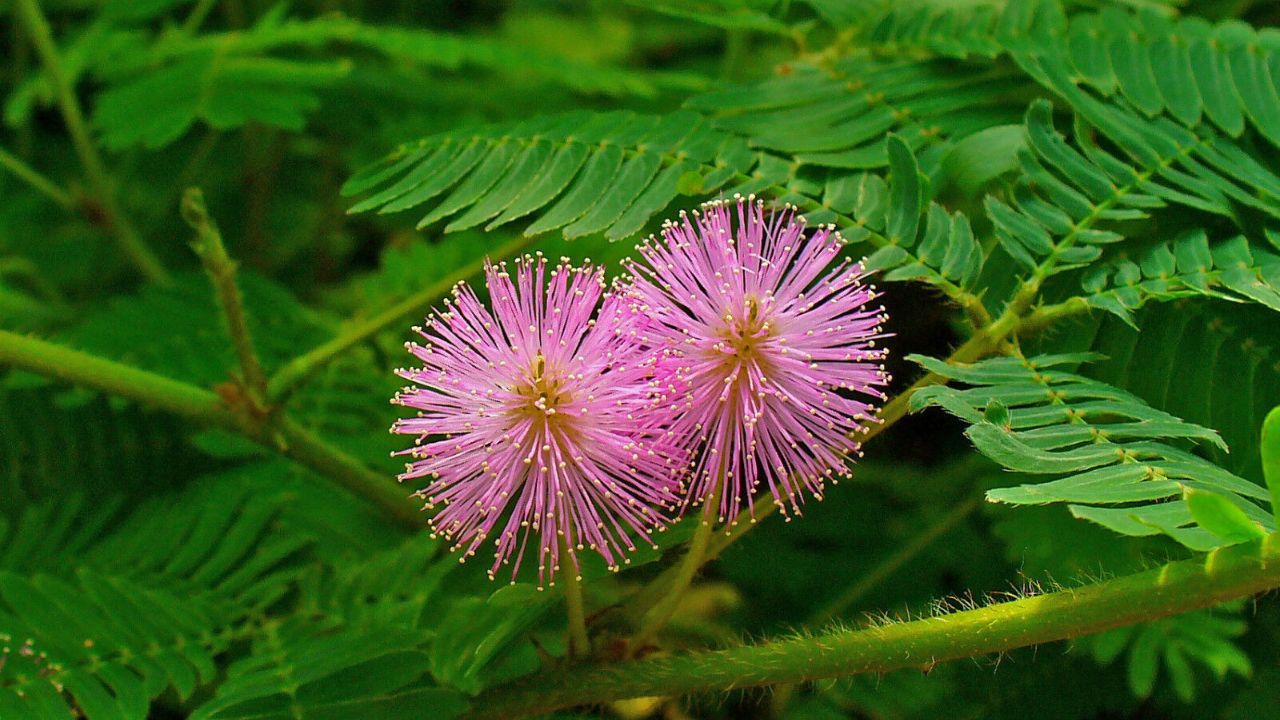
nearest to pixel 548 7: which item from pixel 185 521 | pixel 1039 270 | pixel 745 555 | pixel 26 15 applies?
pixel 26 15

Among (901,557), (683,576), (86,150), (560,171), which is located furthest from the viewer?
(86,150)

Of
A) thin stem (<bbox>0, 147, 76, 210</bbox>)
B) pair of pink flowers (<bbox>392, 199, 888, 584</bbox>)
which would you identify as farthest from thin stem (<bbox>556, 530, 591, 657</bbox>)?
thin stem (<bbox>0, 147, 76, 210</bbox>)

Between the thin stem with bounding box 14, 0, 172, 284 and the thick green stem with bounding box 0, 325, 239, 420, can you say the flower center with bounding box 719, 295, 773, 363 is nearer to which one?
the thick green stem with bounding box 0, 325, 239, 420

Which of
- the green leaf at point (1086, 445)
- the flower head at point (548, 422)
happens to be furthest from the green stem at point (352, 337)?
the green leaf at point (1086, 445)

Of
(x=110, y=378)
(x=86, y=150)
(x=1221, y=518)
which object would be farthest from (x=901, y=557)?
(x=86, y=150)

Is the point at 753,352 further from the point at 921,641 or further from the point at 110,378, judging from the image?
the point at 110,378

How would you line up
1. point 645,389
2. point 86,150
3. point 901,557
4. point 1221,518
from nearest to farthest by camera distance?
1. point 1221,518
2. point 645,389
3. point 901,557
4. point 86,150

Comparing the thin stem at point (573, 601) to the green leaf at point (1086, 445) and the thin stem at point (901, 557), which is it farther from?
the thin stem at point (901, 557)
